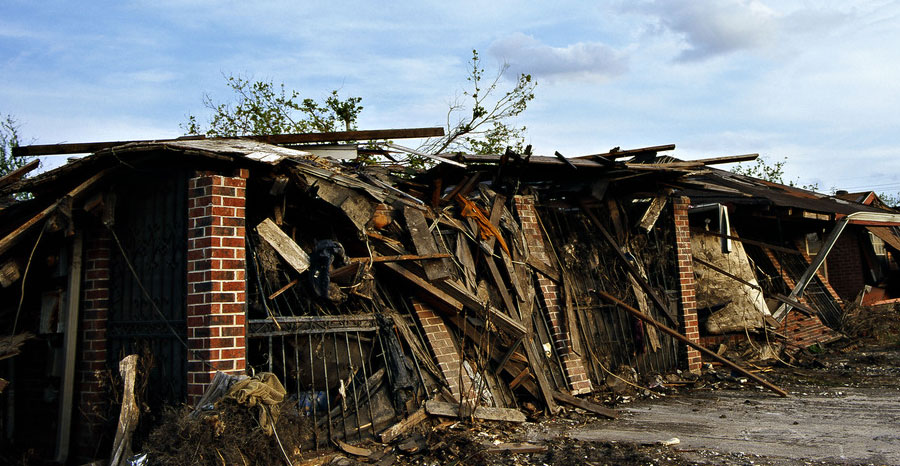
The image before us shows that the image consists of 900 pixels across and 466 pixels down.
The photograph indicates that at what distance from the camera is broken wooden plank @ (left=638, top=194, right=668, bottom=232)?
10227mm

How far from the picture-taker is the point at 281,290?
21.1ft

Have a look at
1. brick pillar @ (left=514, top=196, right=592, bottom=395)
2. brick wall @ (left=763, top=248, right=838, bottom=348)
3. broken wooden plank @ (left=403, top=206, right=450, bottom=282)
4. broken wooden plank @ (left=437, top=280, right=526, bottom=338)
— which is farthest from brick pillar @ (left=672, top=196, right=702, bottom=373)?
broken wooden plank @ (left=403, top=206, right=450, bottom=282)

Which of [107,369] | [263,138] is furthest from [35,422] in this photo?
[263,138]

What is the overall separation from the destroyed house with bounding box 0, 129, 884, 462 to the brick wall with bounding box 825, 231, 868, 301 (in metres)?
10.0

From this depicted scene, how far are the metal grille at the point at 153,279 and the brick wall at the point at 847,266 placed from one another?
1619cm

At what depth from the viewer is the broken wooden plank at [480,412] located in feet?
22.8

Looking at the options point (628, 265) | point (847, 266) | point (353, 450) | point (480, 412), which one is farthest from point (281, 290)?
point (847, 266)

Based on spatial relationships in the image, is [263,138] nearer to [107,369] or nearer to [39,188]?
[39,188]

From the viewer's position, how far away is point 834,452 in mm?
6137

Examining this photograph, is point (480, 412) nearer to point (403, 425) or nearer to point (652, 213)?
point (403, 425)

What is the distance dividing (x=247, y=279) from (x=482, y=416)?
2.75 metres

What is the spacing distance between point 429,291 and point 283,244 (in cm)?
166

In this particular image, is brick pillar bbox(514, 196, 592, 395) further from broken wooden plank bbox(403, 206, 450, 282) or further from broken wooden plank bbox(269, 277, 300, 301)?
broken wooden plank bbox(269, 277, 300, 301)

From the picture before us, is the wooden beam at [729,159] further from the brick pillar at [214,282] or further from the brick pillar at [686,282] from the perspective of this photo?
the brick pillar at [214,282]
